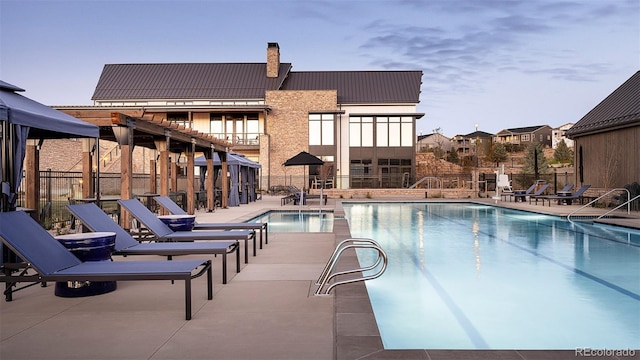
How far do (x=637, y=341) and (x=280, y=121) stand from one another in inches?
1315

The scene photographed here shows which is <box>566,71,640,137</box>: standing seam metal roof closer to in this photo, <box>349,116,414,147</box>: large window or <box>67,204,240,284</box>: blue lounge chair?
<box>349,116,414,147</box>: large window

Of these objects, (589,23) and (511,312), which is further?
(589,23)

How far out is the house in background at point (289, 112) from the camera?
120ft

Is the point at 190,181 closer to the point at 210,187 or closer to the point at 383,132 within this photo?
the point at 210,187

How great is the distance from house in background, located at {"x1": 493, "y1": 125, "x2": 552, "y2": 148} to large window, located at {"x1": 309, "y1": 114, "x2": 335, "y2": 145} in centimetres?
6524

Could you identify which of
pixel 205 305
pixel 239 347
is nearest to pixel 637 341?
pixel 239 347

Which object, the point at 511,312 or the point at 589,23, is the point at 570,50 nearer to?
the point at 589,23

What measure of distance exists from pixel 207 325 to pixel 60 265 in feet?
5.38

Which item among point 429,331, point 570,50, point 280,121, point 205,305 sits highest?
point 570,50

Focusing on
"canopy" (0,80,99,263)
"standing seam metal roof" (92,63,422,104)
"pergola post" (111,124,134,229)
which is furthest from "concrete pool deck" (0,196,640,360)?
"standing seam metal roof" (92,63,422,104)

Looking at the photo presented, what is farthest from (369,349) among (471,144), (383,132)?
(471,144)

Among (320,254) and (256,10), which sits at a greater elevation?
(256,10)

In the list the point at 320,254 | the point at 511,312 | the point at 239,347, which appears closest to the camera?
the point at 239,347

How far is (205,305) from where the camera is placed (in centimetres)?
480
